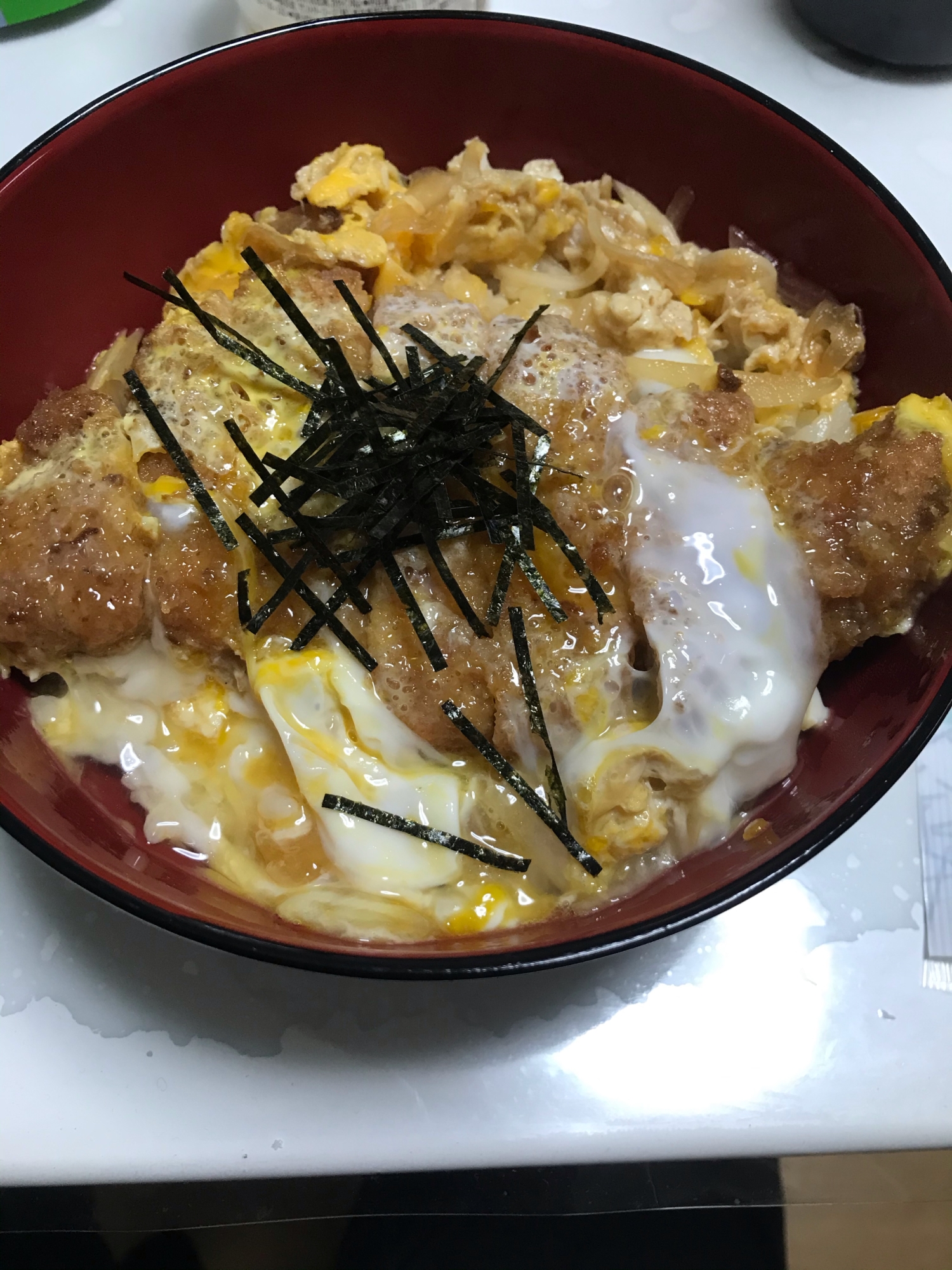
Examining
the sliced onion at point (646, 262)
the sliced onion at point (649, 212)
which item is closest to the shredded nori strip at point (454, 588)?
the sliced onion at point (646, 262)

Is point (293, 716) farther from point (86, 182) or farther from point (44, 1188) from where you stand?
point (86, 182)

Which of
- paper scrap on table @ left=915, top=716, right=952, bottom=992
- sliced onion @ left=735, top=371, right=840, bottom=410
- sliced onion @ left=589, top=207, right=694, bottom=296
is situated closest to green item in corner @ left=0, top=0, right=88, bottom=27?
sliced onion @ left=589, top=207, right=694, bottom=296

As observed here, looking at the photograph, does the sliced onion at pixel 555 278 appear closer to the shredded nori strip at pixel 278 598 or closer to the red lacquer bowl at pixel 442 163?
the red lacquer bowl at pixel 442 163

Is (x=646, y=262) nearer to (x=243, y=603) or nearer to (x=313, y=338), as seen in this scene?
(x=313, y=338)

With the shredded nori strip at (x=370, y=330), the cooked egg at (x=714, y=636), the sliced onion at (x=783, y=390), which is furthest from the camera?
the sliced onion at (x=783, y=390)

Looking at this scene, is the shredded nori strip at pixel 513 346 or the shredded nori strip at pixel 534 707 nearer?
the shredded nori strip at pixel 534 707

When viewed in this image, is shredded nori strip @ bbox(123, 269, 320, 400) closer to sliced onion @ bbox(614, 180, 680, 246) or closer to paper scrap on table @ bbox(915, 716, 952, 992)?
sliced onion @ bbox(614, 180, 680, 246)

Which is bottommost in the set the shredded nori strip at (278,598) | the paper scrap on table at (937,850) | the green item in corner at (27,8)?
the paper scrap on table at (937,850)
